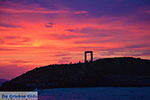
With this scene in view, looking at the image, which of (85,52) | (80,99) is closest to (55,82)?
(85,52)

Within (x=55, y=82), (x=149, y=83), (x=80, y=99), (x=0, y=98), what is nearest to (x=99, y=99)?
(x=80, y=99)

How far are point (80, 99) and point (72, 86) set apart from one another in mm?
71450

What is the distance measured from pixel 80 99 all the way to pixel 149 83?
70.0 m

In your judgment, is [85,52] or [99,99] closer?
[99,99]

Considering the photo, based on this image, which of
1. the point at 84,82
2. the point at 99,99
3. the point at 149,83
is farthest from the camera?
the point at 84,82

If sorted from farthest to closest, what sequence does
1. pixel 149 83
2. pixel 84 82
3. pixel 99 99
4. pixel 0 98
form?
pixel 84 82, pixel 149 83, pixel 99 99, pixel 0 98

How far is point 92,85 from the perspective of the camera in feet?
445

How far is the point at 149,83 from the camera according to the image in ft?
422

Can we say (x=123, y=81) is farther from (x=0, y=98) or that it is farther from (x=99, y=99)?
(x=0, y=98)

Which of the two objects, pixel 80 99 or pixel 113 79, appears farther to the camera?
pixel 113 79

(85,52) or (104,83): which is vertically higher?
(85,52)

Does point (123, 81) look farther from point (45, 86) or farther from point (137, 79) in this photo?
point (45, 86)

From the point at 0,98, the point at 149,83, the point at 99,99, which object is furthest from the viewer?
the point at 149,83

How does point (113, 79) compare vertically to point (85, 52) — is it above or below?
below
